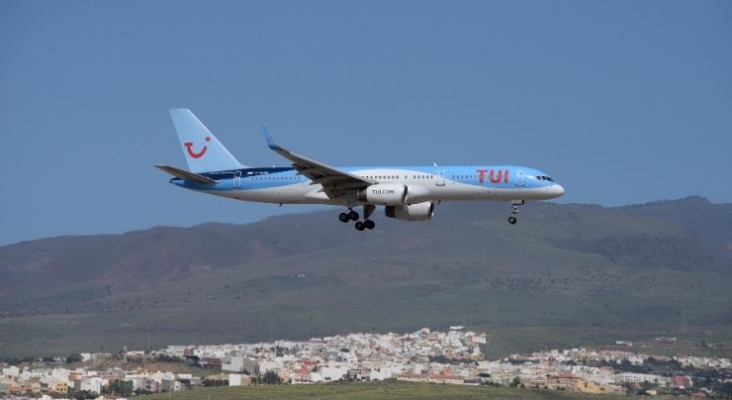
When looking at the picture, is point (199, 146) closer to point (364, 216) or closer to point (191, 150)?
point (191, 150)

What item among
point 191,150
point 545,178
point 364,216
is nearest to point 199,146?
point 191,150

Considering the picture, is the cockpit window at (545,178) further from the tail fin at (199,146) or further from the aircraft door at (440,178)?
the tail fin at (199,146)

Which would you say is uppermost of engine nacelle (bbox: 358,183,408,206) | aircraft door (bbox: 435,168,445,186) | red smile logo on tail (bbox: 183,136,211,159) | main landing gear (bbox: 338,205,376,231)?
red smile logo on tail (bbox: 183,136,211,159)

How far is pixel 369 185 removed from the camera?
9294 cm

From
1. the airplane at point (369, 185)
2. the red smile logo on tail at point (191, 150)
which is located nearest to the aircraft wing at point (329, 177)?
the airplane at point (369, 185)

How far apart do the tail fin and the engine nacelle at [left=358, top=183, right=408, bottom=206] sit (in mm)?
10293

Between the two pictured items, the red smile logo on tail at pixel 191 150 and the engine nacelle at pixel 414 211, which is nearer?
the engine nacelle at pixel 414 211

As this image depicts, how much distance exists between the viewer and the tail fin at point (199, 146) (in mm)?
99250

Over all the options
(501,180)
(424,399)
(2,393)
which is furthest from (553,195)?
(2,393)

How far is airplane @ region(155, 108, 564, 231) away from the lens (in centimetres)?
9169

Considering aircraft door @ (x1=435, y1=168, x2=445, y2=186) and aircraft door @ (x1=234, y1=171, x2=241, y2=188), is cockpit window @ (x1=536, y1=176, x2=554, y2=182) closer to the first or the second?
aircraft door @ (x1=435, y1=168, x2=445, y2=186)

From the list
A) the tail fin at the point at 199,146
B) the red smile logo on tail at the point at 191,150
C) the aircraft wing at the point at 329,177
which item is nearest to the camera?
the aircraft wing at the point at 329,177

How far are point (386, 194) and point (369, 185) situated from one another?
5.95ft

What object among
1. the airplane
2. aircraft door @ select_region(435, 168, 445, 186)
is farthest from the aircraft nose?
aircraft door @ select_region(435, 168, 445, 186)
